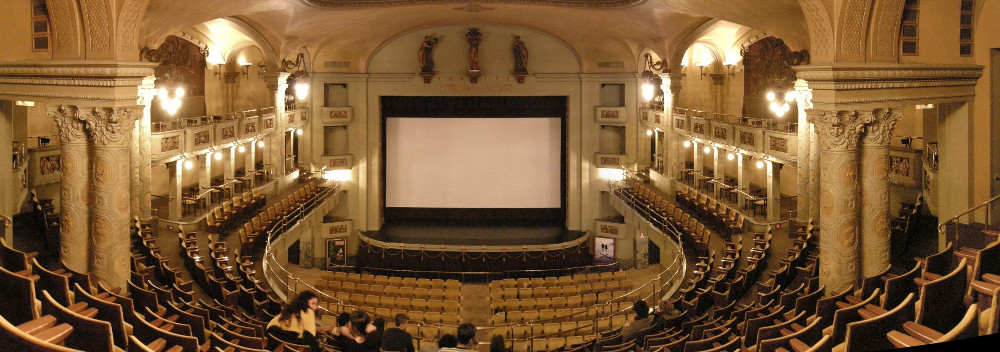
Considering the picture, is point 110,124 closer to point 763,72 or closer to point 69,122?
point 69,122

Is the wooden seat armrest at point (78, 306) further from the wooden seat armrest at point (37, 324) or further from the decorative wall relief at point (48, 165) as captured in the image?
the decorative wall relief at point (48, 165)

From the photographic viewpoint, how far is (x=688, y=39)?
2370 centimetres

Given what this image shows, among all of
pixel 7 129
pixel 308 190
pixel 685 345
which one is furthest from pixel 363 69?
pixel 685 345

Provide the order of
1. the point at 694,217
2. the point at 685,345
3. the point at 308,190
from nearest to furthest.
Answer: the point at 685,345, the point at 694,217, the point at 308,190

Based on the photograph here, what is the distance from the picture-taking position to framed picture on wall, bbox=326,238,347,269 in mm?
27625

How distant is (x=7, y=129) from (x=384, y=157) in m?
16.9

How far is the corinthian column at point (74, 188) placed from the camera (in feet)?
39.6

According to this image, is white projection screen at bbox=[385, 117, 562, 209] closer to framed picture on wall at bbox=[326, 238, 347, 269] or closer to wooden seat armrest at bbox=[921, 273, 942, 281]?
framed picture on wall at bbox=[326, 238, 347, 269]

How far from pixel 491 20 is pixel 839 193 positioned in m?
16.7

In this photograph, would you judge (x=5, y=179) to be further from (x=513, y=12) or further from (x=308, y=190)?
(x=513, y=12)

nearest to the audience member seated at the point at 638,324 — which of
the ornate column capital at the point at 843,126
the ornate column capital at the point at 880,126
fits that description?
the ornate column capital at the point at 843,126

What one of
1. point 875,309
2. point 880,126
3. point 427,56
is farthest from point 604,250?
point 875,309

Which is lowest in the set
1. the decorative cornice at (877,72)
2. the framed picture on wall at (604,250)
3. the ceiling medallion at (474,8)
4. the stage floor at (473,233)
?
the framed picture on wall at (604,250)

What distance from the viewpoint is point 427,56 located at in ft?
92.2
